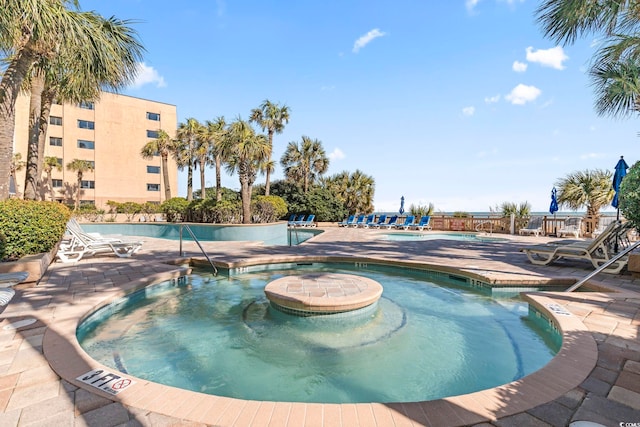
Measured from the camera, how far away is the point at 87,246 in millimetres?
7844

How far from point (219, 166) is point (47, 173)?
62.0 ft

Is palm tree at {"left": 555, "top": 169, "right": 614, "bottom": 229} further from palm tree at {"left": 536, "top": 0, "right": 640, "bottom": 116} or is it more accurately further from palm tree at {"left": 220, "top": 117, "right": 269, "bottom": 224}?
palm tree at {"left": 220, "top": 117, "right": 269, "bottom": 224}

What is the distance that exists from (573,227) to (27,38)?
21.3 m

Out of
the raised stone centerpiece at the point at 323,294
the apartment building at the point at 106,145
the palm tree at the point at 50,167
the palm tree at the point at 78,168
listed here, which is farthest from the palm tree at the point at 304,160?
the raised stone centerpiece at the point at 323,294

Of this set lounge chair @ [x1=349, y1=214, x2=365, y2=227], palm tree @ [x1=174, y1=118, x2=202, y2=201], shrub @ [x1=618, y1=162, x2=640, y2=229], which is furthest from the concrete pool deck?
palm tree @ [x1=174, y1=118, x2=202, y2=201]

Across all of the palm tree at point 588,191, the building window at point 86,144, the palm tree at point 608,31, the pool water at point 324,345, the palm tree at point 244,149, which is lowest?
the pool water at point 324,345

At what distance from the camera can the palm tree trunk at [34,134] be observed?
28.6 ft

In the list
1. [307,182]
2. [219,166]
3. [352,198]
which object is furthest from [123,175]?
[352,198]

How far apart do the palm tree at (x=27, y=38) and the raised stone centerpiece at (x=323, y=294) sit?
21.5 feet

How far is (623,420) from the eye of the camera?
1.83 metres

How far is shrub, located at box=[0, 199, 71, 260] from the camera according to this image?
565cm

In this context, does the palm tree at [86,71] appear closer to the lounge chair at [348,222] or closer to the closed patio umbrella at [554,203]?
the lounge chair at [348,222]

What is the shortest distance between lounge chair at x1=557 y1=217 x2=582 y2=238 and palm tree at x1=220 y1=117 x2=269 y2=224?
15870 mm

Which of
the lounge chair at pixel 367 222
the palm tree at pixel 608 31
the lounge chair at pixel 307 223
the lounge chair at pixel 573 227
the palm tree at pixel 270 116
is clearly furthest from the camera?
the palm tree at pixel 270 116
